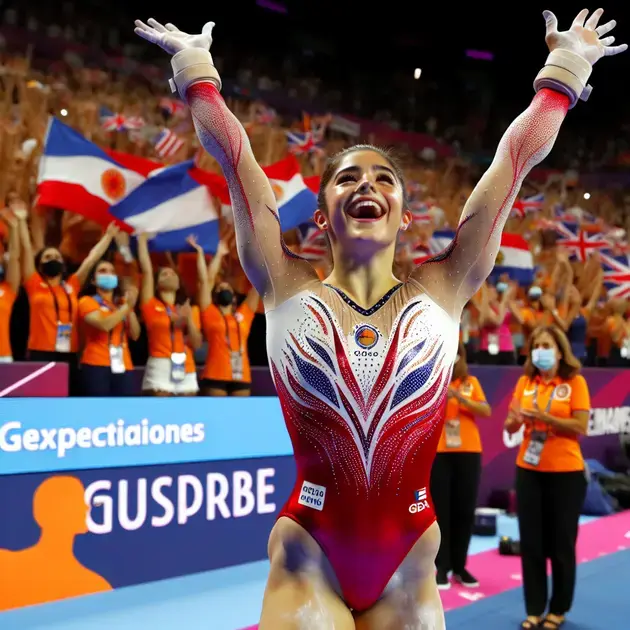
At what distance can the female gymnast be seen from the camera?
1.83 metres

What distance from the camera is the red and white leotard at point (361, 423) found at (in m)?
1.85

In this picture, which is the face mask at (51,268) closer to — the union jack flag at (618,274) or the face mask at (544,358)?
the face mask at (544,358)

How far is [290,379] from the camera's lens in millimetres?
1933

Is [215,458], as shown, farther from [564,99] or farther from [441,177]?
[441,177]

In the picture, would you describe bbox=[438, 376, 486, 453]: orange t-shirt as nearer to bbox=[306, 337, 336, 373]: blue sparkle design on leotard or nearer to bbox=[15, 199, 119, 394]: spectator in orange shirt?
bbox=[15, 199, 119, 394]: spectator in orange shirt

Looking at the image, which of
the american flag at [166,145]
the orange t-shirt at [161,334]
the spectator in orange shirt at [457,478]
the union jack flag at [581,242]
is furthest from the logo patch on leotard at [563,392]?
the union jack flag at [581,242]

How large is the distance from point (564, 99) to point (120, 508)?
14.6 ft

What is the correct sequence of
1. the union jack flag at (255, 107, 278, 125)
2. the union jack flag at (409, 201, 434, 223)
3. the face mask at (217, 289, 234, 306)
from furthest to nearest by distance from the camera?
1. the union jack flag at (255, 107, 278, 125)
2. the union jack flag at (409, 201, 434, 223)
3. the face mask at (217, 289, 234, 306)

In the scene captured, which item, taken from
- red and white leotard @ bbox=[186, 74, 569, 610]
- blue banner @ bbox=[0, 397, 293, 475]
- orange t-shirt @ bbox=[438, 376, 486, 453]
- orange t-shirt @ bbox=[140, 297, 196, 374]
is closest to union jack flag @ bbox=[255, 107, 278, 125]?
orange t-shirt @ bbox=[140, 297, 196, 374]

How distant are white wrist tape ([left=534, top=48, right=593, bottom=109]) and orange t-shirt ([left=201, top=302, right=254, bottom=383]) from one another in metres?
5.40

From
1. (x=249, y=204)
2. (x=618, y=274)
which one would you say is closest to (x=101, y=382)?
(x=249, y=204)

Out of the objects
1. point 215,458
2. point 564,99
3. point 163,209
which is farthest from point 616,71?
point 564,99

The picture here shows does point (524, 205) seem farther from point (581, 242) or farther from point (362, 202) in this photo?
point (362, 202)

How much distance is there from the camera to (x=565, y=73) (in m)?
2.12
